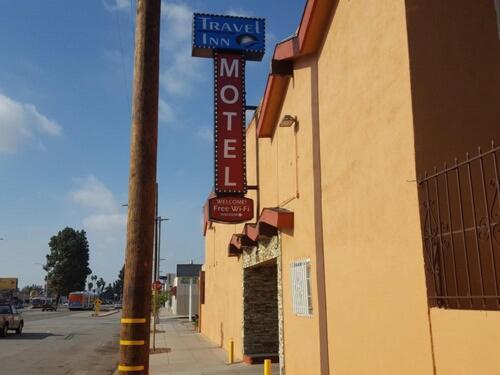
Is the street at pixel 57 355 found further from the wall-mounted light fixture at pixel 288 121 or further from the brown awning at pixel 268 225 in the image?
the wall-mounted light fixture at pixel 288 121

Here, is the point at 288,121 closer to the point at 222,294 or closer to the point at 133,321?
the point at 133,321

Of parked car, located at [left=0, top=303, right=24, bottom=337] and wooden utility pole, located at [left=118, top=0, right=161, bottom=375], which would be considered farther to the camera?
parked car, located at [left=0, top=303, right=24, bottom=337]

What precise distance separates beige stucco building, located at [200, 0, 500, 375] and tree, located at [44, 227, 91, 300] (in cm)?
11212

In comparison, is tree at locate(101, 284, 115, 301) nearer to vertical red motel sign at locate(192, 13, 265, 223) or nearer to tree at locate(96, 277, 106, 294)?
tree at locate(96, 277, 106, 294)

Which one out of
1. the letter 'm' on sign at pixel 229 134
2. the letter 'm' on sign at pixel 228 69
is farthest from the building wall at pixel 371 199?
the letter 'm' on sign at pixel 228 69

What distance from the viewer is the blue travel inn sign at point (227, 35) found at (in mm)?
13039

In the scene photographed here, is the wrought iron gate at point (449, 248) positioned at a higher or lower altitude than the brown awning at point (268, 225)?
lower

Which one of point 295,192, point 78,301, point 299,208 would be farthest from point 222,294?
point 78,301

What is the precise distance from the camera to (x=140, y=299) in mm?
6562

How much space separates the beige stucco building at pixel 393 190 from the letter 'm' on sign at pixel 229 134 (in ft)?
5.82

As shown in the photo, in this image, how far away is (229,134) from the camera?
41.1 feet

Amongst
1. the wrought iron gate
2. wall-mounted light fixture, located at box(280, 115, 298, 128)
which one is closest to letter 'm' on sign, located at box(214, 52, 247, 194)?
wall-mounted light fixture, located at box(280, 115, 298, 128)

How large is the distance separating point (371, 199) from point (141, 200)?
2801 millimetres

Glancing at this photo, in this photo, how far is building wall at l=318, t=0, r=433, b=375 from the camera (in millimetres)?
6043
